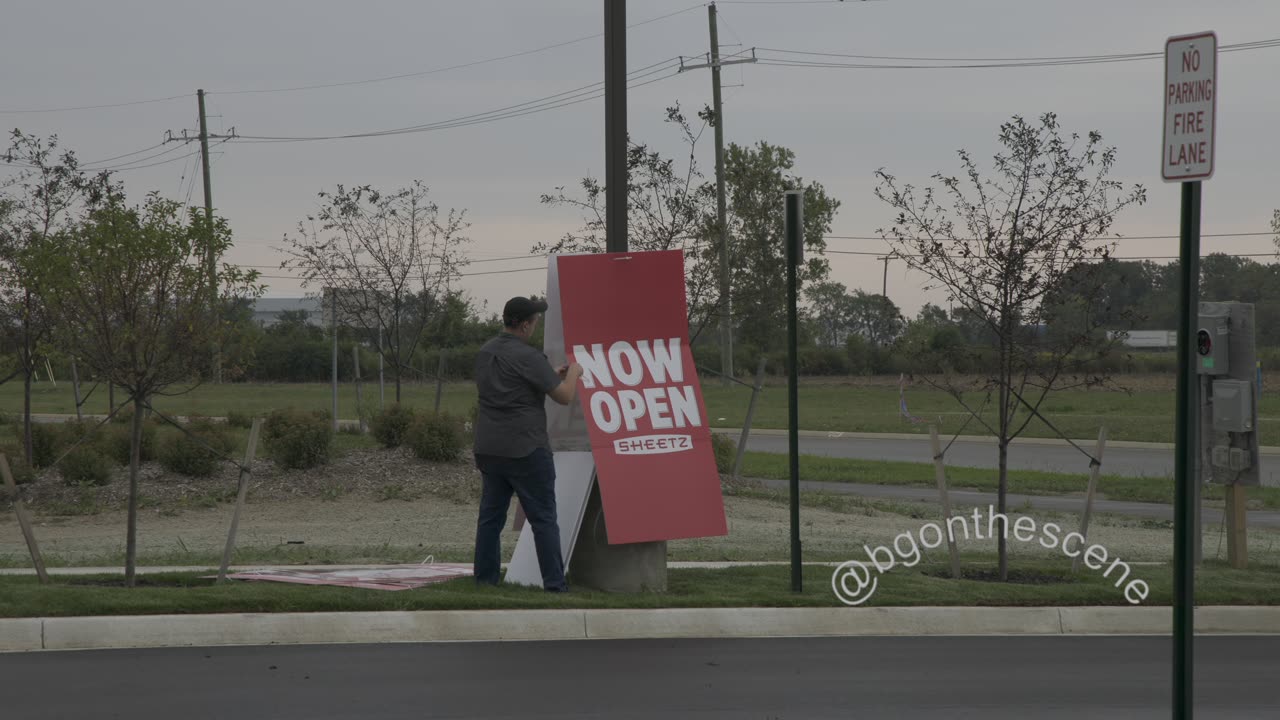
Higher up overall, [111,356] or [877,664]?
[111,356]

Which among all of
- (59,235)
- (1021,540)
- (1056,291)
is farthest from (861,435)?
(59,235)

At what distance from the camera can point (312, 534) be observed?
576 inches

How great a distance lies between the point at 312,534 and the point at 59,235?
5445 mm

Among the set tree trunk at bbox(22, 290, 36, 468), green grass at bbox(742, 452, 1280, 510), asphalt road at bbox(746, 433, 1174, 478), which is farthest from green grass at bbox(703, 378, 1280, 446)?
tree trunk at bbox(22, 290, 36, 468)

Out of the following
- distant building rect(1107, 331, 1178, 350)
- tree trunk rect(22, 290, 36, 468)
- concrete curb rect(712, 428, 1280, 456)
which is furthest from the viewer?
distant building rect(1107, 331, 1178, 350)

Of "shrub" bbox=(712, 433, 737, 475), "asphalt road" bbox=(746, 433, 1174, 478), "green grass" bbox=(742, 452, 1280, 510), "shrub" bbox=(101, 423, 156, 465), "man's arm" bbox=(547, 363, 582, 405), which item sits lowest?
"asphalt road" bbox=(746, 433, 1174, 478)

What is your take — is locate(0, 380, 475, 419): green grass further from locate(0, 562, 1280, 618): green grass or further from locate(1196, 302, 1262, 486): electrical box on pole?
locate(0, 562, 1280, 618): green grass

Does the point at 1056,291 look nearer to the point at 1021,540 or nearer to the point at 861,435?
the point at 1021,540

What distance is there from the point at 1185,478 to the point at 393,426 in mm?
16172

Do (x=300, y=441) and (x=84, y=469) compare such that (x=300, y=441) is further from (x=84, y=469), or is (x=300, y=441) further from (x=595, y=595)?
(x=595, y=595)

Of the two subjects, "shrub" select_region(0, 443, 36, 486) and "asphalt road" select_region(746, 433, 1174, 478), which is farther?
"asphalt road" select_region(746, 433, 1174, 478)

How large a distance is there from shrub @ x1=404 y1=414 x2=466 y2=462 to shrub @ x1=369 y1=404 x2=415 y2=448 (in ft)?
2.17

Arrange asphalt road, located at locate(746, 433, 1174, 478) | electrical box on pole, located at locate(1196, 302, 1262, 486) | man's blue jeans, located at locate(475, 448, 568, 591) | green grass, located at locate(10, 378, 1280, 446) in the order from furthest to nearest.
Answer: green grass, located at locate(10, 378, 1280, 446) < asphalt road, located at locate(746, 433, 1174, 478) < electrical box on pole, located at locate(1196, 302, 1262, 486) < man's blue jeans, located at locate(475, 448, 568, 591)

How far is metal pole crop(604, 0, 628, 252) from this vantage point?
929cm
